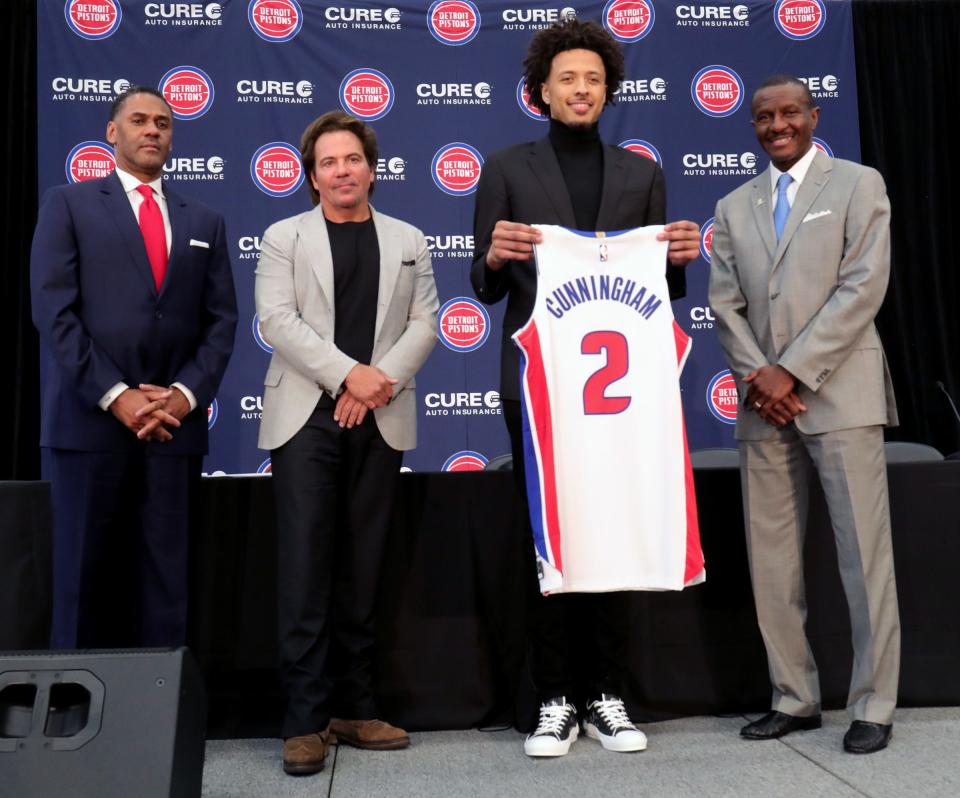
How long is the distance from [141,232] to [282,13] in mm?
3290

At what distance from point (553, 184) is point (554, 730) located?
1449 millimetres

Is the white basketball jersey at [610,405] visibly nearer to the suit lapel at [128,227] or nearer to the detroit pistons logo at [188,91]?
the suit lapel at [128,227]

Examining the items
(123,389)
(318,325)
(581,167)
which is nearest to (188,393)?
(123,389)

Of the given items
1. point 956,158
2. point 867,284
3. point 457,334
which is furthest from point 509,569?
point 956,158

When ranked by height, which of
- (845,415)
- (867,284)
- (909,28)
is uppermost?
(909,28)

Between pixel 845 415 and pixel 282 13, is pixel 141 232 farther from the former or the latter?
pixel 282 13

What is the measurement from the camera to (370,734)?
2.71 metres

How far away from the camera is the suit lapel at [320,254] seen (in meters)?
2.75

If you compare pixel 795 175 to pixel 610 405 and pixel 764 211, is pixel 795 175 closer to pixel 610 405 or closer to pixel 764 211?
pixel 764 211

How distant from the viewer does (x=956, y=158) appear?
602 centimetres

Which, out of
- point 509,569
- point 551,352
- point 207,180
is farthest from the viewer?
point 207,180

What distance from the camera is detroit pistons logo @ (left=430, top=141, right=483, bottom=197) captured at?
18.6ft

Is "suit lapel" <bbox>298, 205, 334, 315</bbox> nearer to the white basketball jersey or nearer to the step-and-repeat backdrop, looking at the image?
the white basketball jersey

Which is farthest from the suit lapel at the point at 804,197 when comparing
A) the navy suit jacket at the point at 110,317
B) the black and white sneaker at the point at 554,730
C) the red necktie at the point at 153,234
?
the red necktie at the point at 153,234
